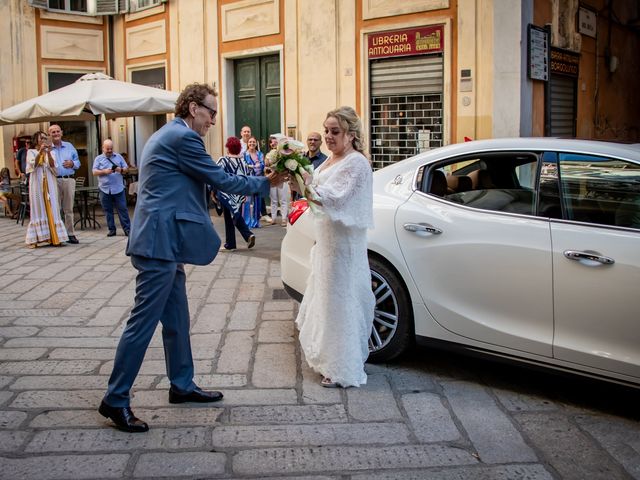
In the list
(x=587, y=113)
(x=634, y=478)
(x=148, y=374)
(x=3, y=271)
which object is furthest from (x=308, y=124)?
(x=634, y=478)

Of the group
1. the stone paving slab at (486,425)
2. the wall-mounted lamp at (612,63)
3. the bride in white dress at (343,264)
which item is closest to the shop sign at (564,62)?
the wall-mounted lamp at (612,63)

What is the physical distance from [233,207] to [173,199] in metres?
6.71

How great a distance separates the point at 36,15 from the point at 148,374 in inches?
676

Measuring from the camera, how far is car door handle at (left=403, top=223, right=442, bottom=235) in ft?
16.3

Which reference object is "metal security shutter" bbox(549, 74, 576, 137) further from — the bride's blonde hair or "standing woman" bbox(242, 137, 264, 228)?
the bride's blonde hair

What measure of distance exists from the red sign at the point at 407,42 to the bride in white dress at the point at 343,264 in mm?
9039

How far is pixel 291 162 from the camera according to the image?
14.7 feet

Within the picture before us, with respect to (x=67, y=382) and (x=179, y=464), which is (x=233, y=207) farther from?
(x=179, y=464)

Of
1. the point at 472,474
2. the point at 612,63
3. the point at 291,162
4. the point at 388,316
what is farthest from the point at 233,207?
the point at 612,63

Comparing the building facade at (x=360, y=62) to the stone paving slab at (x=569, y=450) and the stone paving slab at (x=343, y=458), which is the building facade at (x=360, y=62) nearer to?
the stone paving slab at (x=569, y=450)

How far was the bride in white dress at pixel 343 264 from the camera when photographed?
4754 mm

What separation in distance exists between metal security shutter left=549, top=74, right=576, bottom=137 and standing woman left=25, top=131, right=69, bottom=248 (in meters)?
8.74

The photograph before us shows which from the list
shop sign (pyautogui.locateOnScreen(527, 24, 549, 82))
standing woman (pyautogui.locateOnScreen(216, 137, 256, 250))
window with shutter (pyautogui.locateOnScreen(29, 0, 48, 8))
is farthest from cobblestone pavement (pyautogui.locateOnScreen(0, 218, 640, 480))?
window with shutter (pyautogui.locateOnScreen(29, 0, 48, 8))

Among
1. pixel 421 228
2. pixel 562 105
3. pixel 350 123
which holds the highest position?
pixel 562 105
